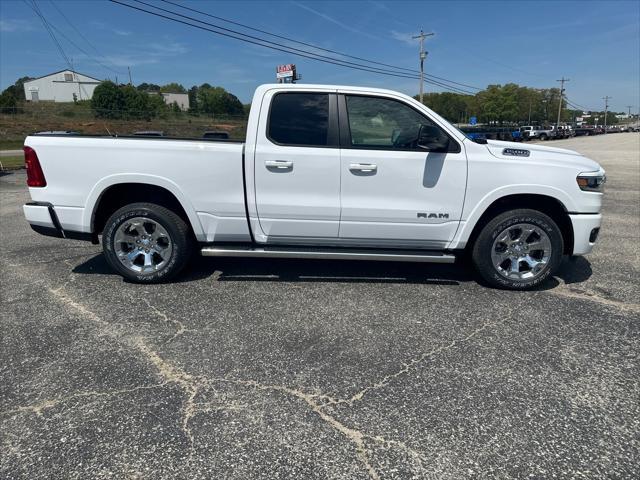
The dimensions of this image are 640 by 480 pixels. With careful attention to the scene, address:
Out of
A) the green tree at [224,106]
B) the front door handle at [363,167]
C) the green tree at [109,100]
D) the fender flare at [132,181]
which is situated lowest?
the fender flare at [132,181]

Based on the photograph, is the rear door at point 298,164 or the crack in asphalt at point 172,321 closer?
the crack in asphalt at point 172,321

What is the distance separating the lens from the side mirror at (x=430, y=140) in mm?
4164

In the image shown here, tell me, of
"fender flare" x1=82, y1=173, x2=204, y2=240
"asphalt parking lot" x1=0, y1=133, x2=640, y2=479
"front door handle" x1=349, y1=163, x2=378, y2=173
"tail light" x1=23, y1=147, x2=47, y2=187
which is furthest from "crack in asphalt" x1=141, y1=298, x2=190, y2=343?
"front door handle" x1=349, y1=163, x2=378, y2=173

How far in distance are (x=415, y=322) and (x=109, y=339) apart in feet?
8.22

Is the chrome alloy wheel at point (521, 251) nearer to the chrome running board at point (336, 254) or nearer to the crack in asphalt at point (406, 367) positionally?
the chrome running board at point (336, 254)

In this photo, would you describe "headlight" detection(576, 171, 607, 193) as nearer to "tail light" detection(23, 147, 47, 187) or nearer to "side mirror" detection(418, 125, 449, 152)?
"side mirror" detection(418, 125, 449, 152)

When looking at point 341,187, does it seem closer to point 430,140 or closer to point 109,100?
point 430,140

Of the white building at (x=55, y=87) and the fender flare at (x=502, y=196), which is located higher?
the white building at (x=55, y=87)

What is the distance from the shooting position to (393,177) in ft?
14.1

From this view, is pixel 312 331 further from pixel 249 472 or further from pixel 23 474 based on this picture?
pixel 23 474

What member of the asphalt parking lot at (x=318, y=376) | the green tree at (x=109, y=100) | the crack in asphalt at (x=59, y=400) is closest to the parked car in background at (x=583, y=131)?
the green tree at (x=109, y=100)

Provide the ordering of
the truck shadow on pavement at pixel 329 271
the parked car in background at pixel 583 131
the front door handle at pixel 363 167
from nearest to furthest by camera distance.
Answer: the front door handle at pixel 363 167 < the truck shadow on pavement at pixel 329 271 < the parked car in background at pixel 583 131

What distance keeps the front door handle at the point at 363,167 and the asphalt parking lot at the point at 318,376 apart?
1.22 metres

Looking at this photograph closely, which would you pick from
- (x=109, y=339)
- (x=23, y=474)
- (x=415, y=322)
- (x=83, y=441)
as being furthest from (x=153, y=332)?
(x=415, y=322)
